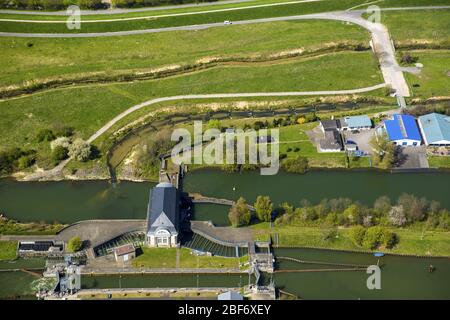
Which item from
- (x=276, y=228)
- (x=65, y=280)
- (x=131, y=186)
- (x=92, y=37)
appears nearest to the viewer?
(x=65, y=280)

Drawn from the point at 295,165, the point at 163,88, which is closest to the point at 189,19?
the point at 163,88

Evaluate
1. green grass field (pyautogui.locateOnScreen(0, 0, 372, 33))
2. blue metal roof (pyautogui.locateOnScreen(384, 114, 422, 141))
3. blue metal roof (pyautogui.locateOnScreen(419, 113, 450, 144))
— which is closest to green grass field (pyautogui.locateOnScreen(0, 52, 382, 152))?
blue metal roof (pyautogui.locateOnScreen(384, 114, 422, 141))

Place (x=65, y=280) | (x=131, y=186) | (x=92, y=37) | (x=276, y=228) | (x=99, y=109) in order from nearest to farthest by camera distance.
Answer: (x=65, y=280) < (x=276, y=228) < (x=131, y=186) < (x=99, y=109) < (x=92, y=37)

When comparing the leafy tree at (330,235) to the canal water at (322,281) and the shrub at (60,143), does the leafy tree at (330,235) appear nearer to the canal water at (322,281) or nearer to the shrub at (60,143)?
the canal water at (322,281)

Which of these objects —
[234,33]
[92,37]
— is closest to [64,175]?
[92,37]

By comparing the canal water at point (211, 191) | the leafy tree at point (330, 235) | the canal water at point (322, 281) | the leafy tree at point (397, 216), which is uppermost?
the canal water at point (211, 191)

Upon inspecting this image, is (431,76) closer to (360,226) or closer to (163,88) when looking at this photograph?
(360,226)

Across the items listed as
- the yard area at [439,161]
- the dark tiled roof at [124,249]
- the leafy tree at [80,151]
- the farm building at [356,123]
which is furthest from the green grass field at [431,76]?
the dark tiled roof at [124,249]

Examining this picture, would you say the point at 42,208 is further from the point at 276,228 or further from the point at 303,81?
the point at 303,81
